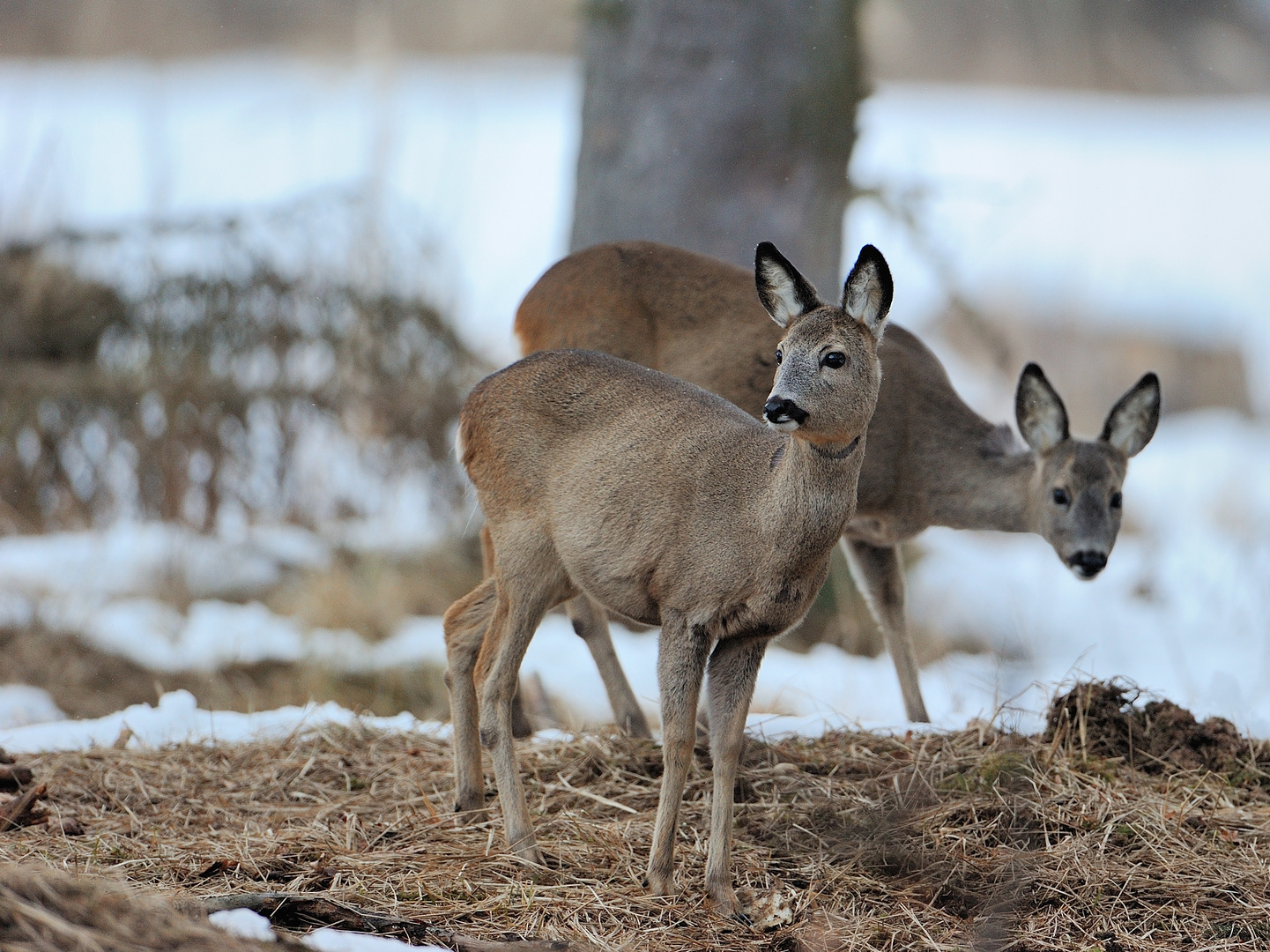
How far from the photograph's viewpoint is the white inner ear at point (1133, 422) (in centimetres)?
617

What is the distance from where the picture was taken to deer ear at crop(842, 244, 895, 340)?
4.15m

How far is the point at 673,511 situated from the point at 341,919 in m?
1.59

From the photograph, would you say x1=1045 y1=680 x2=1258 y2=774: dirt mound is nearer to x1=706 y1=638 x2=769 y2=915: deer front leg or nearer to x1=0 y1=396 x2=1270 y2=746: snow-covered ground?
x1=0 y1=396 x2=1270 y2=746: snow-covered ground

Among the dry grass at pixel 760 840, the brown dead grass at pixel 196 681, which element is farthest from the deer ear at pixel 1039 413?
the brown dead grass at pixel 196 681

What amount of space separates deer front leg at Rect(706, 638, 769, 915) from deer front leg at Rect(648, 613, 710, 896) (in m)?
0.11

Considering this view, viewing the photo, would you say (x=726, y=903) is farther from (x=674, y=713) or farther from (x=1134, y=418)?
(x=1134, y=418)

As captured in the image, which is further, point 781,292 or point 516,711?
point 516,711

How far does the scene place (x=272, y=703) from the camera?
28.6 feet

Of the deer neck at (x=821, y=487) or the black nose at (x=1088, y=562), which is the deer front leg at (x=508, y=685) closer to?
the deer neck at (x=821, y=487)

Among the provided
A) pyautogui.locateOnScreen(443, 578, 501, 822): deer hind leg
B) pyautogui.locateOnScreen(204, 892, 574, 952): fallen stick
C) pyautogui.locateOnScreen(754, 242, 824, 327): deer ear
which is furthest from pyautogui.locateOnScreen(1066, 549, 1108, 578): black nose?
pyautogui.locateOnScreen(204, 892, 574, 952): fallen stick

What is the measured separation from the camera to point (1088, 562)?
19.4ft

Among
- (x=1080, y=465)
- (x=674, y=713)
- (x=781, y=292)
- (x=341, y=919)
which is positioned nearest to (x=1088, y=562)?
(x=1080, y=465)

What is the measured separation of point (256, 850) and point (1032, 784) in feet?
8.77

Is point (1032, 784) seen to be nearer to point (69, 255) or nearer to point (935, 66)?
point (69, 255)
